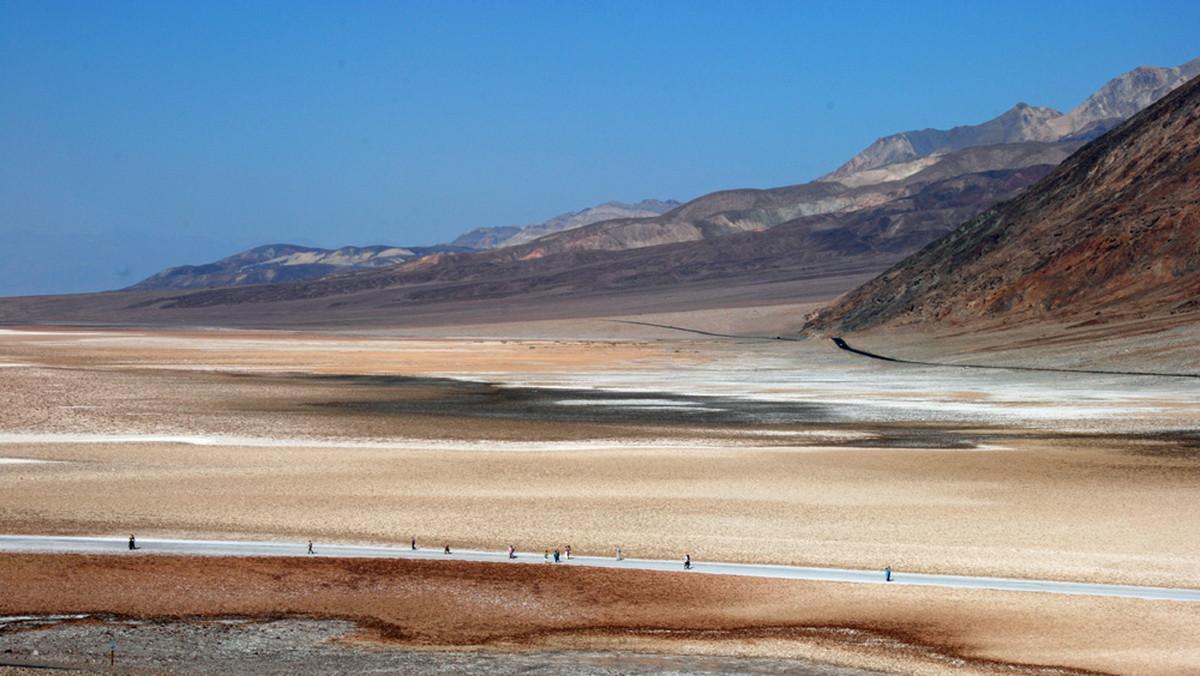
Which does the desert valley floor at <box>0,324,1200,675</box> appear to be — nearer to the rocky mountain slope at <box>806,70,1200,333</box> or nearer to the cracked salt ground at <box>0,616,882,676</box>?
the cracked salt ground at <box>0,616,882,676</box>

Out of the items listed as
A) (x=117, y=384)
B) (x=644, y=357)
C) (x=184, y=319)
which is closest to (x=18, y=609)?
(x=117, y=384)

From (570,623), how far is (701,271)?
146m

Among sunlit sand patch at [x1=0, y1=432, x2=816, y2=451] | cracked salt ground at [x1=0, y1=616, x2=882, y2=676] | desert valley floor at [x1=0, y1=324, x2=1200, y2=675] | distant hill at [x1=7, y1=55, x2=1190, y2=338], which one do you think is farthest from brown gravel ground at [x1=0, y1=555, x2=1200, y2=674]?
distant hill at [x1=7, y1=55, x2=1190, y2=338]

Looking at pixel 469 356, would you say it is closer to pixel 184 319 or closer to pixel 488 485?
pixel 488 485

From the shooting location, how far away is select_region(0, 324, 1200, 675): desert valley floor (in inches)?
469

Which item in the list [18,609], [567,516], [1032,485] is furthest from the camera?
[1032,485]

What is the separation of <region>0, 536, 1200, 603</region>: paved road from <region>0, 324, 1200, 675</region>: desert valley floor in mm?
308

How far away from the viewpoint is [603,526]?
17.3 metres

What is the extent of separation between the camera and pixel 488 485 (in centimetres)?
2045

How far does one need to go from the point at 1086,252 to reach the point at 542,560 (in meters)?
59.5

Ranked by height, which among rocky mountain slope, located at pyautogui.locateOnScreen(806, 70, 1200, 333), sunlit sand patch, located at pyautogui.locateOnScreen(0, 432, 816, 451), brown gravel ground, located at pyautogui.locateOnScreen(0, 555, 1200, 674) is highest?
rocky mountain slope, located at pyautogui.locateOnScreen(806, 70, 1200, 333)

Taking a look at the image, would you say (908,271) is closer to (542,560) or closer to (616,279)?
(542,560)

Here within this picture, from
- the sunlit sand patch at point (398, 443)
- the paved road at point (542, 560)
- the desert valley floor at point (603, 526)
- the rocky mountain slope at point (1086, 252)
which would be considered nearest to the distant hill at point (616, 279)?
the rocky mountain slope at point (1086, 252)

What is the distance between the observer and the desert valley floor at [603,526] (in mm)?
11922
